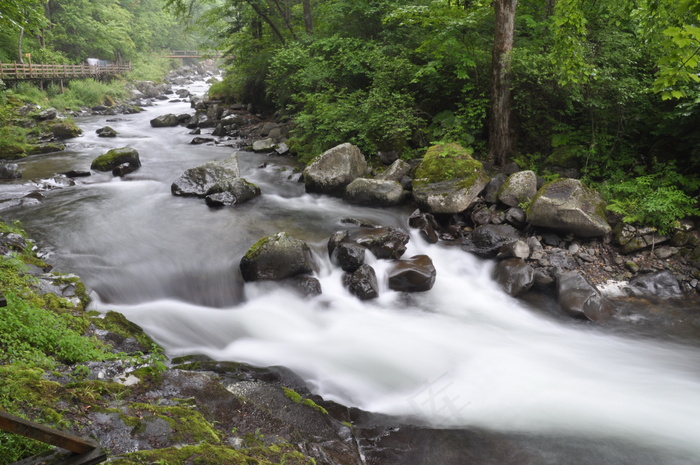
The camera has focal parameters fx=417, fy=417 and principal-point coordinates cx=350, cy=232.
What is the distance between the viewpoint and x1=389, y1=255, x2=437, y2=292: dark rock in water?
7133 millimetres

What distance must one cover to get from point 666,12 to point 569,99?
4.47 m

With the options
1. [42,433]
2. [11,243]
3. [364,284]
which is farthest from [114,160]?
[42,433]

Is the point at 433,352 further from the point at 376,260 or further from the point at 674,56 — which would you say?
the point at 674,56

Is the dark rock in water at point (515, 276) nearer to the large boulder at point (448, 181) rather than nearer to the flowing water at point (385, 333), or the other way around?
the flowing water at point (385, 333)

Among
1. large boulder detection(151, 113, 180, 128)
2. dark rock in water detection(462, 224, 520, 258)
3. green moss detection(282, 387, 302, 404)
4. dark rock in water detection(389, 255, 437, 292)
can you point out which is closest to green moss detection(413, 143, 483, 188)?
dark rock in water detection(462, 224, 520, 258)

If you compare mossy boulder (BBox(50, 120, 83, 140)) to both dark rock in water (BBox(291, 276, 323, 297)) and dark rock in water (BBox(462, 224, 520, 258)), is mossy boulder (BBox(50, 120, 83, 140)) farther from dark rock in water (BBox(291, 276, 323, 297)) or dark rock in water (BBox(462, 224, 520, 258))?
dark rock in water (BBox(462, 224, 520, 258))

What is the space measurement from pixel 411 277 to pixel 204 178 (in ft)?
20.6

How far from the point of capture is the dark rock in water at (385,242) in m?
7.64

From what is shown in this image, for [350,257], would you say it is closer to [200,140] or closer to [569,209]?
[569,209]

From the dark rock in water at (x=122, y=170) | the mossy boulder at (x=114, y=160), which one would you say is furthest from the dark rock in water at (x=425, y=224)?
the mossy boulder at (x=114, y=160)

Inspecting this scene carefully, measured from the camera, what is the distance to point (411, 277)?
281 inches

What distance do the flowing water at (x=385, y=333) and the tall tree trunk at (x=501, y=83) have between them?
2957 mm

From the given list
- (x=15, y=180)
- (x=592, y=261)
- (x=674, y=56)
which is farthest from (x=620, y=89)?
(x=15, y=180)

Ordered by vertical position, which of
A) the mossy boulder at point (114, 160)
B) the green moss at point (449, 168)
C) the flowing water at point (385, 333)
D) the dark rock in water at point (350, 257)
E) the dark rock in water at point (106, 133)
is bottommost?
the flowing water at point (385, 333)
